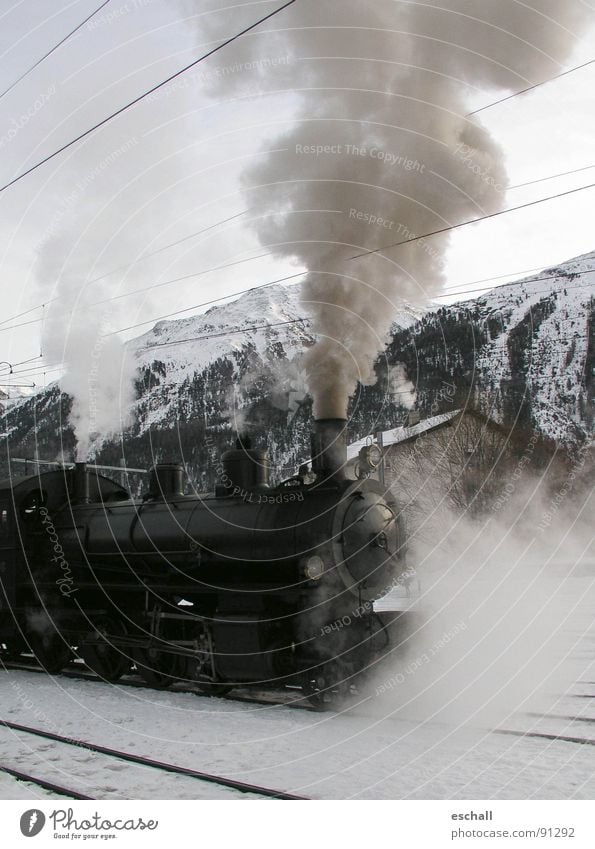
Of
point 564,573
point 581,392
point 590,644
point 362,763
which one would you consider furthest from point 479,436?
point 581,392

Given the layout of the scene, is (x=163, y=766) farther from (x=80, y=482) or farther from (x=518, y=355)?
(x=518, y=355)

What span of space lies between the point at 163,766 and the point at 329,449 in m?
3.86

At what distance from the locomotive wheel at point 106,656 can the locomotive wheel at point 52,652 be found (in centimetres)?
88

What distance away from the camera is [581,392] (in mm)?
109188

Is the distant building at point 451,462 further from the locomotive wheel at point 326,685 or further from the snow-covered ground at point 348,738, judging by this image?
the locomotive wheel at point 326,685

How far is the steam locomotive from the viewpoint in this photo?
27.1ft

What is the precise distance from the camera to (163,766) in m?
6.36

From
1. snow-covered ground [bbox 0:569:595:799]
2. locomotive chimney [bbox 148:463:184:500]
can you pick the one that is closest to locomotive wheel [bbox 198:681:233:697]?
snow-covered ground [bbox 0:569:595:799]

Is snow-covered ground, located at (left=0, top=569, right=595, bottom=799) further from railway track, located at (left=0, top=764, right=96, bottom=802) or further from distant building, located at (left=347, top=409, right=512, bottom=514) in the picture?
distant building, located at (left=347, top=409, right=512, bottom=514)

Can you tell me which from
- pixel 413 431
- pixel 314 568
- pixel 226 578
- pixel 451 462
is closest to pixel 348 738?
pixel 314 568

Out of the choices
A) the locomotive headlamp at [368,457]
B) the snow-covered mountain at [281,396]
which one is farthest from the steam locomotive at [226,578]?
the snow-covered mountain at [281,396]

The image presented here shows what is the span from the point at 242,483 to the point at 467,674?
3.55 m

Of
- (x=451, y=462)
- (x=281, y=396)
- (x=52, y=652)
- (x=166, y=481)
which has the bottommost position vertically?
(x=52, y=652)

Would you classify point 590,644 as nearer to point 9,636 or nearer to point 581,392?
point 9,636
